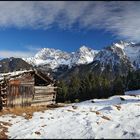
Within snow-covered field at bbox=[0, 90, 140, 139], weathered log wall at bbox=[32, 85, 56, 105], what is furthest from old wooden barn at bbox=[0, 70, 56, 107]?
snow-covered field at bbox=[0, 90, 140, 139]

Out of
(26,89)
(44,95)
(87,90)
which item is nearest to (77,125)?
(26,89)

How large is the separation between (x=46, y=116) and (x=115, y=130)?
924 cm

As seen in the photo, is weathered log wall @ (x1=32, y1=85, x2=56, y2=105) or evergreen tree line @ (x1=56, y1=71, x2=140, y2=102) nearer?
weathered log wall @ (x1=32, y1=85, x2=56, y2=105)

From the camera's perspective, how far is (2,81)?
3875 centimetres

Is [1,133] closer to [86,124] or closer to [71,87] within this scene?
[86,124]

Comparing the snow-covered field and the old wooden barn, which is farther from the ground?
the old wooden barn

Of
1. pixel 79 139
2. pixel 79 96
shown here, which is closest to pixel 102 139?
pixel 79 139

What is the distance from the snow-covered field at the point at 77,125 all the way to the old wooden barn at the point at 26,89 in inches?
208

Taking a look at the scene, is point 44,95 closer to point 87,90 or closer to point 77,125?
point 77,125

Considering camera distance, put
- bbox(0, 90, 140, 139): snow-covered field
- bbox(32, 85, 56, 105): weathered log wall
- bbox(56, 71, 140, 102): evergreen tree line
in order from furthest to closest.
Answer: bbox(56, 71, 140, 102): evergreen tree line, bbox(32, 85, 56, 105): weathered log wall, bbox(0, 90, 140, 139): snow-covered field

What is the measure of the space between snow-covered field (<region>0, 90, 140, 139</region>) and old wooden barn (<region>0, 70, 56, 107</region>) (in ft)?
17.3

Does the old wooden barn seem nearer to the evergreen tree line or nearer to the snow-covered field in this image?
the snow-covered field

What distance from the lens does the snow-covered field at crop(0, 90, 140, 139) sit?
25.9 metres

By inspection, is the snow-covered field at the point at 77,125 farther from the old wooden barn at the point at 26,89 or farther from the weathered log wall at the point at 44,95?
the weathered log wall at the point at 44,95
